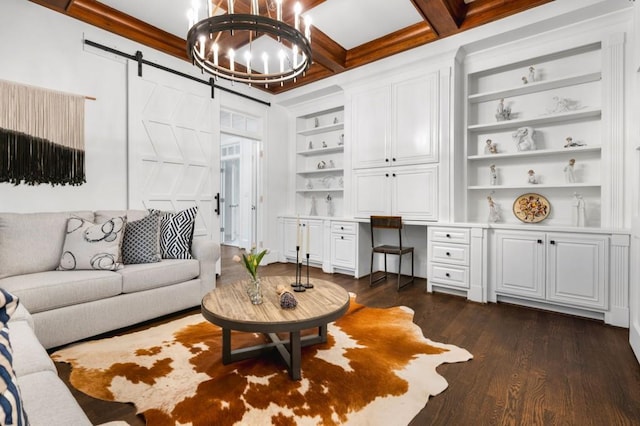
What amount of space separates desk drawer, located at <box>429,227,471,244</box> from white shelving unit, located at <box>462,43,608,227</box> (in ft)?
1.67

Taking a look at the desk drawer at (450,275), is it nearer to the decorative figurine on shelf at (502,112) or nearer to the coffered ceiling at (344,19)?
the decorative figurine on shelf at (502,112)

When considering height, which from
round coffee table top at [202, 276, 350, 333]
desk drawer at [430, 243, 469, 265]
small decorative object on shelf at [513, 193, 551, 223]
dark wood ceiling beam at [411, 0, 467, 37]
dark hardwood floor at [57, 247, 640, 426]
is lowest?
dark hardwood floor at [57, 247, 640, 426]

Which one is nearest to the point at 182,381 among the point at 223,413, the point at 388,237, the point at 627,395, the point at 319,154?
the point at 223,413

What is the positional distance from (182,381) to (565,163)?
3996mm

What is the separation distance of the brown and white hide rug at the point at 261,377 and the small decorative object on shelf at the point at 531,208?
82.3 inches

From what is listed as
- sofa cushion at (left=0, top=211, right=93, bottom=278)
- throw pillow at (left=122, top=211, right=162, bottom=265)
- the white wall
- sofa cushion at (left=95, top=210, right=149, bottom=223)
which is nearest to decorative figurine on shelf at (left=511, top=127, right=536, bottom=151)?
throw pillow at (left=122, top=211, right=162, bottom=265)

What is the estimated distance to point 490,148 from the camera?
12.1 feet

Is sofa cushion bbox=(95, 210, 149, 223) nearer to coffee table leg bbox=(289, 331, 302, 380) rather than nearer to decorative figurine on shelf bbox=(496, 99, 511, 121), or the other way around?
coffee table leg bbox=(289, 331, 302, 380)

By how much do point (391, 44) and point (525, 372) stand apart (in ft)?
12.0

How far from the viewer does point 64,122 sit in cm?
305

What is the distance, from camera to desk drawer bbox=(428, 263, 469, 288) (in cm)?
339

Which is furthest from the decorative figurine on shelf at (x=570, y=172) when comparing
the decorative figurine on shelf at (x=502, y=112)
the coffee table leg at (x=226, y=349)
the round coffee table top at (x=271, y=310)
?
Result: the coffee table leg at (x=226, y=349)

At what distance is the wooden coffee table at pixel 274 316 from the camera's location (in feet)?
5.40

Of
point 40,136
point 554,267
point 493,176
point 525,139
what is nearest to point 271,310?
point 554,267
